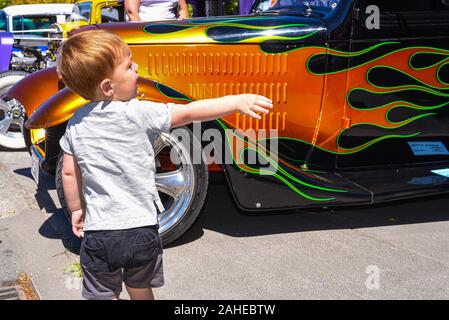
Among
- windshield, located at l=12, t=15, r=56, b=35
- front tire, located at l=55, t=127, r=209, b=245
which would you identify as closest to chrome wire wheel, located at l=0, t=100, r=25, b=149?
front tire, located at l=55, t=127, r=209, b=245

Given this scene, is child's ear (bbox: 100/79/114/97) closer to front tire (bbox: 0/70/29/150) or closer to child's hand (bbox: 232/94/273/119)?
child's hand (bbox: 232/94/273/119)

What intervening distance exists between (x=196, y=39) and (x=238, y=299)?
5.21 feet

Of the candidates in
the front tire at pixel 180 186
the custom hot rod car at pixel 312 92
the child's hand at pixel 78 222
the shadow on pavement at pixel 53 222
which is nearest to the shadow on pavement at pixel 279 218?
the shadow on pavement at pixel 53 222

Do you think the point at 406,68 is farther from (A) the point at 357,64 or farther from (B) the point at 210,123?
(B) the point at 210,123

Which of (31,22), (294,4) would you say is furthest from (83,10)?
(294,4)

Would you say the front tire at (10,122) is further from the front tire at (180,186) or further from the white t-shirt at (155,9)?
the front tire at (180,186)

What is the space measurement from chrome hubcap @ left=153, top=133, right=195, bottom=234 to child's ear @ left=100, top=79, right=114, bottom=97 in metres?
1.26

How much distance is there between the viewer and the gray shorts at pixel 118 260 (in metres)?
1.89

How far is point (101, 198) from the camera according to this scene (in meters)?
1.90

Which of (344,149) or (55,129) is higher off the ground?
(55,129)

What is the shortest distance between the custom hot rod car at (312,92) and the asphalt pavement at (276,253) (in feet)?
0.99

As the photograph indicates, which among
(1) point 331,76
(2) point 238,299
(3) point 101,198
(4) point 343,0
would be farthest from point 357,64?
(3) point 101,198

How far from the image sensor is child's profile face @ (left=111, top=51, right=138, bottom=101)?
5.94ft

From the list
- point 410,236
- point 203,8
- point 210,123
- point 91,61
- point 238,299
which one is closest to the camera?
point 91,61
